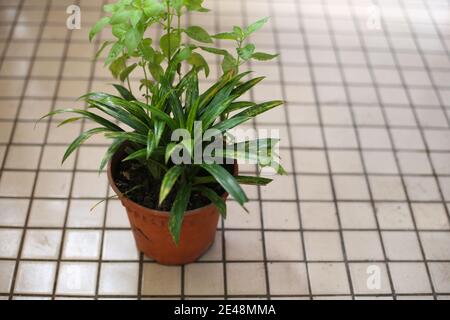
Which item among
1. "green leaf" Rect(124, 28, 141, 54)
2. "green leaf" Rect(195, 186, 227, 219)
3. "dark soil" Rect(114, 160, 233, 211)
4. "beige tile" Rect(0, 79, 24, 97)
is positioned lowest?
"green leaf" Rect(195, 186, 227, 219)

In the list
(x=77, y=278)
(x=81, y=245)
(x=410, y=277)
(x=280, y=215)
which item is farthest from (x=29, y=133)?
(x=410, y=277)

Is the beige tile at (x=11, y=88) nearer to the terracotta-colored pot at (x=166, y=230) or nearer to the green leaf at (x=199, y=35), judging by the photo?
the terracotta-colored pot at (x=166, y=230)

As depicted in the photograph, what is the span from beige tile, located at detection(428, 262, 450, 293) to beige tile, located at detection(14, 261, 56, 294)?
4.49 feet

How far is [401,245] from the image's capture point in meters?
1.97

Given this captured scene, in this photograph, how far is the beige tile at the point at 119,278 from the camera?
70.6 inches

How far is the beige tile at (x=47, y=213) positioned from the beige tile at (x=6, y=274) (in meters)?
Answer: 0.17

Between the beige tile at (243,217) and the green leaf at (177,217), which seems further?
the beige tile at (243,217)

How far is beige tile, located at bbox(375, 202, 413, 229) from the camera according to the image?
2.03m

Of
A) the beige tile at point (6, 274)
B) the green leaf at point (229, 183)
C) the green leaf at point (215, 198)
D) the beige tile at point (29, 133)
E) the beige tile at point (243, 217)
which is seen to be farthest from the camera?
the beige tile at point (29, 133)

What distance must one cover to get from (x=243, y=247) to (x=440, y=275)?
0.73m

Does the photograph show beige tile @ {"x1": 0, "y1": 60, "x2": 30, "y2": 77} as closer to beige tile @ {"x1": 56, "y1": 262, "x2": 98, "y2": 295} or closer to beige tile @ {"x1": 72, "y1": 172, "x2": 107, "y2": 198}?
beige tile @ {"x1": 72, "y1": 172, "x2": 107, "y2": 198}

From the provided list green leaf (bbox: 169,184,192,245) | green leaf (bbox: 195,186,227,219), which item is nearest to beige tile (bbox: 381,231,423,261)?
green leaf (bbox: 195,186,227,219)

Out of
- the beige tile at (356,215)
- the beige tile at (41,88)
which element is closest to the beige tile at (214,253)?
the beige tile at (356,215)

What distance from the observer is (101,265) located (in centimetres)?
185
